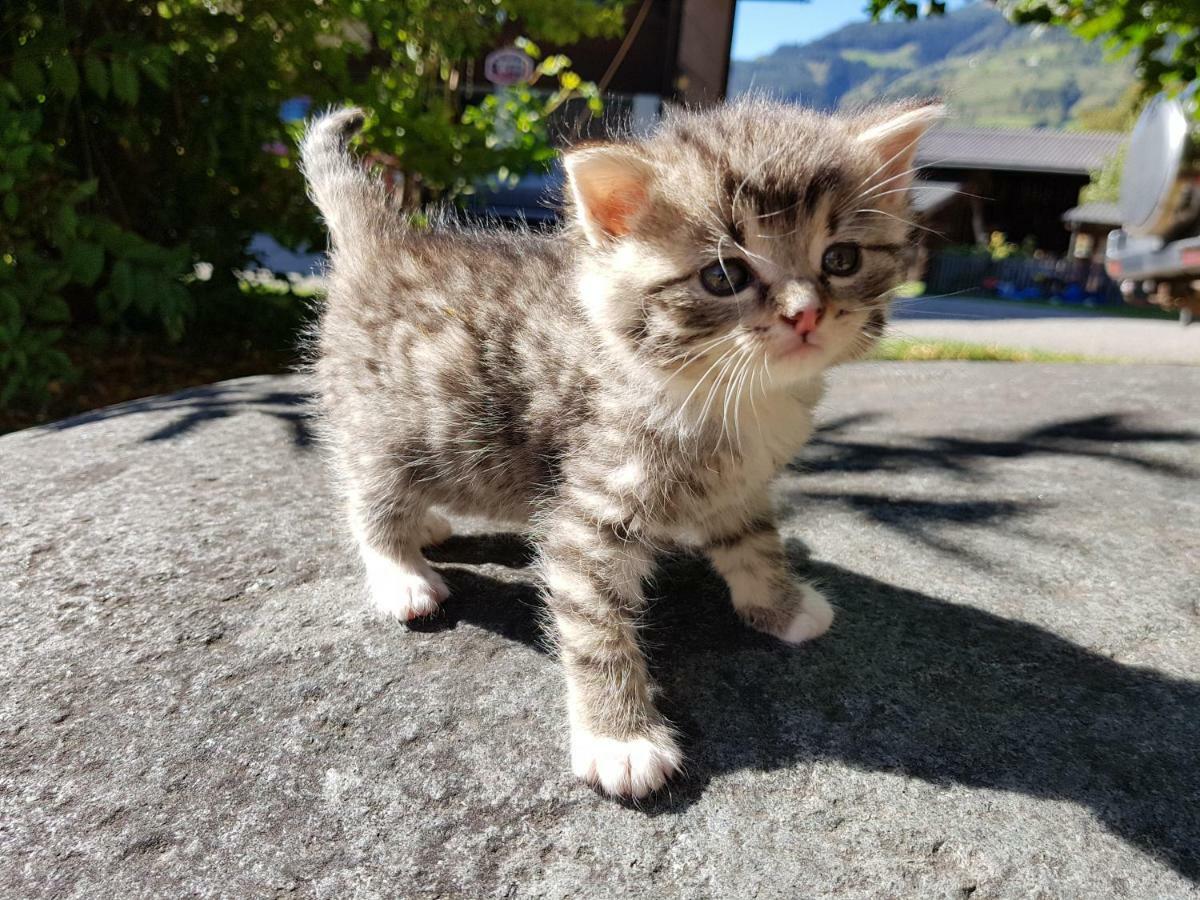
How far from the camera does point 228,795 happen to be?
1.68m

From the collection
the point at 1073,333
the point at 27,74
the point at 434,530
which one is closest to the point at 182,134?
the point at 27,74

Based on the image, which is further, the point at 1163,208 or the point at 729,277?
the point at 1163,208

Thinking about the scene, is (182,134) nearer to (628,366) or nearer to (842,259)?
(628,366)

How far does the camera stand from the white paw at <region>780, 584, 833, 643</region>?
218 centimetres

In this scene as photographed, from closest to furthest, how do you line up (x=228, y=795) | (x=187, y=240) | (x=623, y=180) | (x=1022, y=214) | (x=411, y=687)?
(x=228, y=795)
(x=623, y=180)
(x=411, y=687)
(x=187, y=240)
(x=1022, y=214)

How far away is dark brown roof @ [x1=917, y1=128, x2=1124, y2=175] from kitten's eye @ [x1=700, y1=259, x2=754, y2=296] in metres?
27.7

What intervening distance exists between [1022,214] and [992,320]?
2054 centimetres

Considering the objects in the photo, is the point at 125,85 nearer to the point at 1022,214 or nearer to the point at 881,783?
the point at 881,783

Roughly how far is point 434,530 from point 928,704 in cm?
155

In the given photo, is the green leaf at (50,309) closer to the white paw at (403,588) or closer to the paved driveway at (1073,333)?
the white paw at (403,588)

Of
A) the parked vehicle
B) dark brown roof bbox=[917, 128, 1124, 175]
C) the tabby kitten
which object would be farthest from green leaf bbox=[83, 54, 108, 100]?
dark brown roof bbox=[917, 128, 1124, 175]

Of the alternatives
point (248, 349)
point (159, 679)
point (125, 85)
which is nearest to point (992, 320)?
point (248, 349)

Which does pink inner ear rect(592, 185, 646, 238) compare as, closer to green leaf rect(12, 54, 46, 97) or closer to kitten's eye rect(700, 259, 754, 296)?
kitten's eye rect(700, 259, 754, 296)

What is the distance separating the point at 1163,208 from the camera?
20.1 feet
